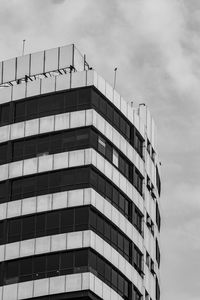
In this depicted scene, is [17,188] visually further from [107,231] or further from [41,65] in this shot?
[41,65]

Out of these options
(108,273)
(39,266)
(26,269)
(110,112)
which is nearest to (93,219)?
(108,273)

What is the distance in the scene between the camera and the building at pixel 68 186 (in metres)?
109

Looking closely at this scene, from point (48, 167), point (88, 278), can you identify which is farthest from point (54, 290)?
point (48, 167)

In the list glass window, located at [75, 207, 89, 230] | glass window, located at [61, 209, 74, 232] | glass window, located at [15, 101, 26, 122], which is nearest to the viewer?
glass window, located at [75, 207, 89, 230]

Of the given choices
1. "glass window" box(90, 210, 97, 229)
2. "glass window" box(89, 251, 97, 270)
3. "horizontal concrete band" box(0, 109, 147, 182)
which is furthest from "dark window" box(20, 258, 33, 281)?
"horizontal concrete band" box(0, 109, 147, 182)

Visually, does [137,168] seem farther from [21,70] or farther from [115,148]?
[21,70]

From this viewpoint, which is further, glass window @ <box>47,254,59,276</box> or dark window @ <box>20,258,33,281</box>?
dark window @ <box>20,258,33,281</box>

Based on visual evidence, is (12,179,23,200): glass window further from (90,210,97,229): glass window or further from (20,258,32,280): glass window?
(90,210,97,229): glass window

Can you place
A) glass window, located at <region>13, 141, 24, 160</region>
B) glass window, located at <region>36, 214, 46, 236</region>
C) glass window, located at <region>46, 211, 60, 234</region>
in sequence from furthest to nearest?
glass window, located at <region>13, 141, 24, 160</region> < glass window, located at <region>36, 214, 46, 236</region> < glass window, located at <region>46, 211, 60, 234</region>

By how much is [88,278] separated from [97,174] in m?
11.3

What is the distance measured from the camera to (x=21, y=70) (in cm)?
12044

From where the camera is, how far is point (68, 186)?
11112 centimetres

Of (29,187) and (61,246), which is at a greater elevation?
(29,187)

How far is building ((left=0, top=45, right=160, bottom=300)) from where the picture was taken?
10862 centimetres
